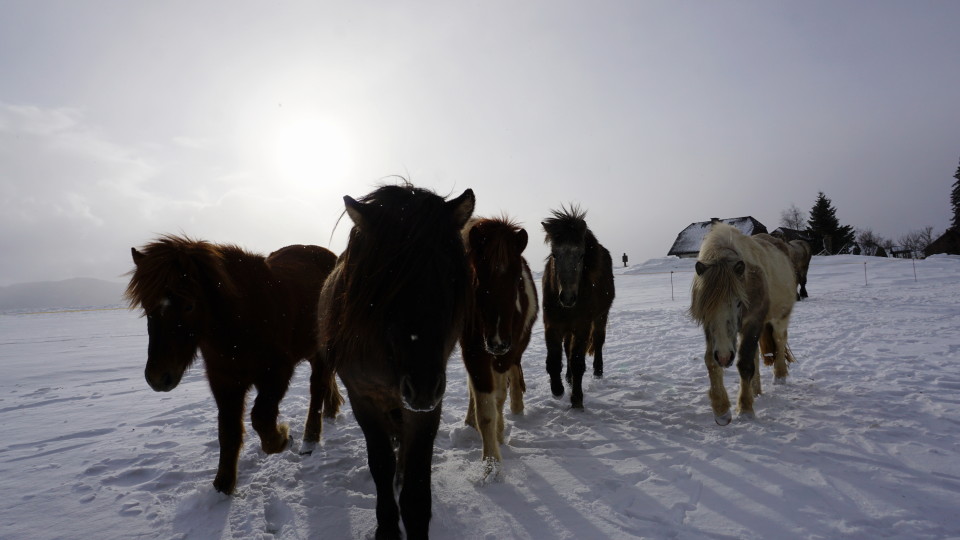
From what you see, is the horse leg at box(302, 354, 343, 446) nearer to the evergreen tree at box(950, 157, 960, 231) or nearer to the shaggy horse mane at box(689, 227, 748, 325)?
the shaggy horse mane at box(689, 227, 748, 325)

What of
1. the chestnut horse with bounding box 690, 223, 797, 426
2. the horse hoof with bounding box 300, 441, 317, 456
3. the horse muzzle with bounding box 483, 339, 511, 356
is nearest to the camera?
the horse muzzle with bounding box 483, 339, 511, 356

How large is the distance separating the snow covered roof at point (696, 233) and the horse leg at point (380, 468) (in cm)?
Answer: 4382

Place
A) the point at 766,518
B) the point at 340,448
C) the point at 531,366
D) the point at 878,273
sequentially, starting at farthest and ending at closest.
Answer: the point at 878,273
the point at 531,366
the point at 340,448
the point at 766,518

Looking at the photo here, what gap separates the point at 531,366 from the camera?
750 centimetres

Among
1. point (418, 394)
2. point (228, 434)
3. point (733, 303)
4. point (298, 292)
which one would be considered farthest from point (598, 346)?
point (418, 394)

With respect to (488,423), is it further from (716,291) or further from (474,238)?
(716,291)

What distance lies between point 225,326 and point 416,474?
6.04 feet

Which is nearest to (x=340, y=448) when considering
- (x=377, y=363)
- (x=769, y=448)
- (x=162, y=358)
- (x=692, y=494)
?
(x=162, y=358)

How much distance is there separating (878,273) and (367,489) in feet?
94.5

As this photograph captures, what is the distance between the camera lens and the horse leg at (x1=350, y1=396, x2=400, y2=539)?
7.89 feet

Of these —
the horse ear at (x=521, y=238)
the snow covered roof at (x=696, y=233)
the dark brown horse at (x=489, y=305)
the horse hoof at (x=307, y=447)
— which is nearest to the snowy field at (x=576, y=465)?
the horse hoof at (x=307, y=447)

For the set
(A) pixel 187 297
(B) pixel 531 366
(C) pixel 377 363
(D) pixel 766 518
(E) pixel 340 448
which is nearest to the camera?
(C) pixel 377 363

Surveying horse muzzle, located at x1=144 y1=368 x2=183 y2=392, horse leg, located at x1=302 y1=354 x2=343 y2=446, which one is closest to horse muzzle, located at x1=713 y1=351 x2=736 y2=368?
horse leg, located at x1=302 y1=354 x2=343 y2=446

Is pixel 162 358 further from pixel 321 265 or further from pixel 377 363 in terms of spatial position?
pixel 321 265
